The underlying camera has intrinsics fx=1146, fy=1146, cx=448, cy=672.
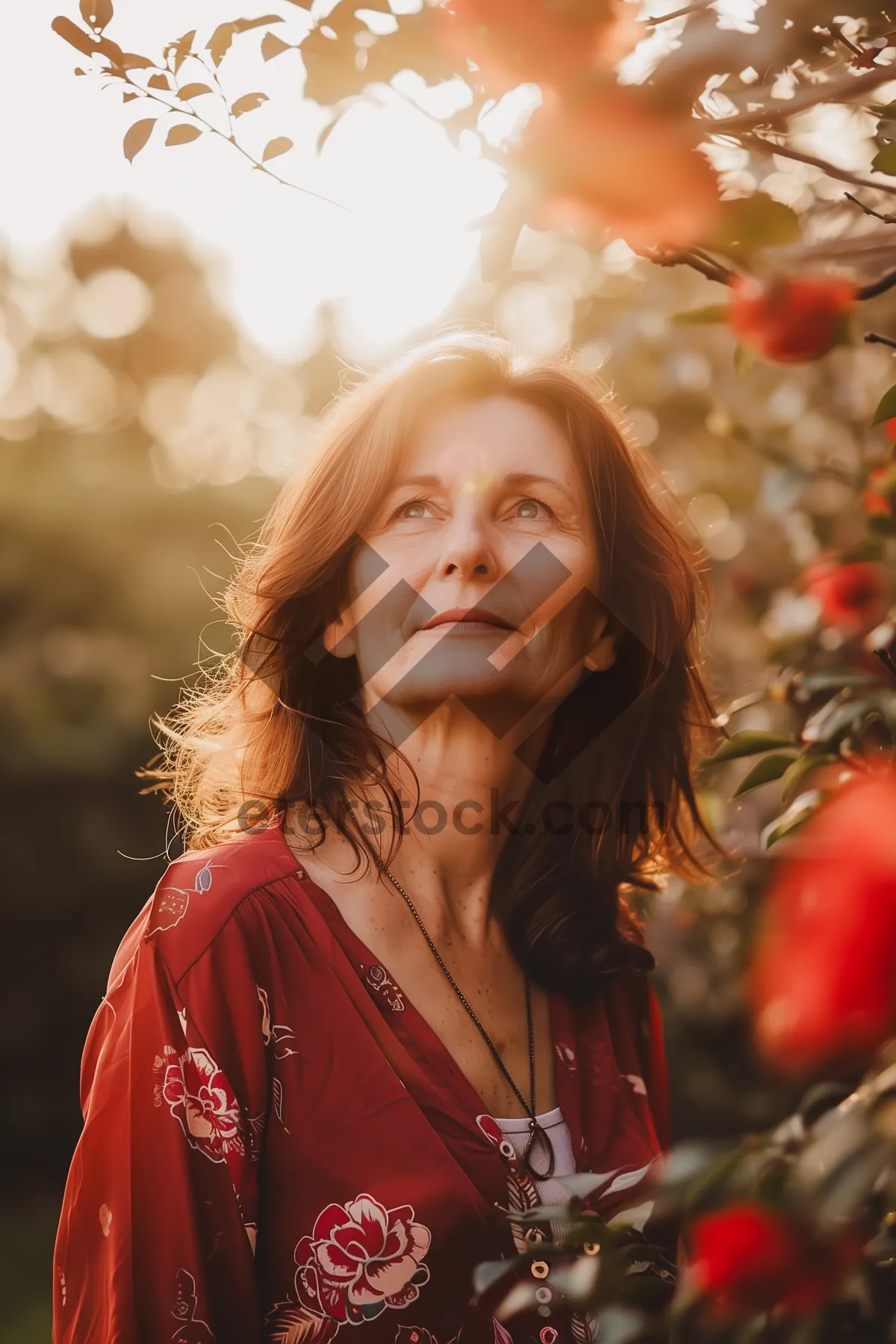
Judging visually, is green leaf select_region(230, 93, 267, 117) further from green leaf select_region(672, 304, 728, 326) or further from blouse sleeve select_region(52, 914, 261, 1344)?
blouse sleeve select_region(52, 914, 261, 1344)

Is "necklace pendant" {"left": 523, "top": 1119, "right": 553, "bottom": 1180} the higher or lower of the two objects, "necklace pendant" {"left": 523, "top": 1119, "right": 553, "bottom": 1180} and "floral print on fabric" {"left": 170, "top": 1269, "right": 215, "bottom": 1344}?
the lower

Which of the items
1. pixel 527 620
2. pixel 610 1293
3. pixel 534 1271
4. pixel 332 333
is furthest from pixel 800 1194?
pixel 332 333

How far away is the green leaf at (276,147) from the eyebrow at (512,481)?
0.69m

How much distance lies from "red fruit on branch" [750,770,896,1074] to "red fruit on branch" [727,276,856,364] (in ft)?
1.34

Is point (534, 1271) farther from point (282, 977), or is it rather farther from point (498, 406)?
point (498, 406)

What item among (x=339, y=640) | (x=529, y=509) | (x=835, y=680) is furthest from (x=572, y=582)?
(x=835, y=680)

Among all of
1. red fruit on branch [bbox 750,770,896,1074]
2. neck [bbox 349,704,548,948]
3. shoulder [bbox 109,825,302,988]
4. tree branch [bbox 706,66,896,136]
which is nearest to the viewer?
red fruit on branch [bbox 750,770,896,1074]

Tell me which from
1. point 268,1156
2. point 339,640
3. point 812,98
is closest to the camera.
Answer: point 812,98

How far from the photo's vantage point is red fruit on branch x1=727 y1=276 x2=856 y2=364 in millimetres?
891

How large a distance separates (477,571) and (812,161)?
934 millimetres

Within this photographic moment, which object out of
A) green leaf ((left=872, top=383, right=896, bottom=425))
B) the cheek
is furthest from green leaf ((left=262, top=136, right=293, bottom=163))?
the cheek

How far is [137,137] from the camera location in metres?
1.26

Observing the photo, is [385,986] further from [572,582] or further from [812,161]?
[812,161]

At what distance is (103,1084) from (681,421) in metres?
3.18
